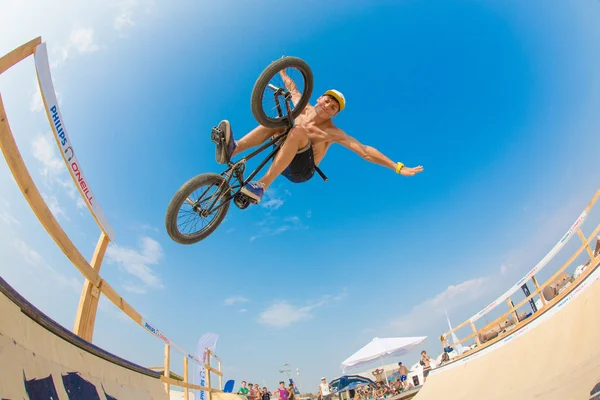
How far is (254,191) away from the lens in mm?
4449

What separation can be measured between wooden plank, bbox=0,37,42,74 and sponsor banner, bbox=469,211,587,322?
28.1 ft

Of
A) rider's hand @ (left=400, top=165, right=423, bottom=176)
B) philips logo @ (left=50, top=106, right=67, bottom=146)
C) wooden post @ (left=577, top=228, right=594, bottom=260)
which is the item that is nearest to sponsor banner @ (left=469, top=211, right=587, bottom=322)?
wooden post @ (left=577, top=228, right=594, bottom=260)

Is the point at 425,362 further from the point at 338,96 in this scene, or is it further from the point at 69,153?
the point at 69,153

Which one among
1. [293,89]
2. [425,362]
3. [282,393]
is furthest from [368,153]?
[425,362]

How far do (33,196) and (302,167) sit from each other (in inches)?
140

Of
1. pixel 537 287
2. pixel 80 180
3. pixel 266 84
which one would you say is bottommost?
pixel 537 287

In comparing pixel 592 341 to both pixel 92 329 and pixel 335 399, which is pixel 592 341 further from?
pixel 335 399

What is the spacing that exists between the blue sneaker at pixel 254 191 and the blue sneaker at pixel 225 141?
0.47m

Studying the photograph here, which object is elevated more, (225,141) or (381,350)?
(225,141)

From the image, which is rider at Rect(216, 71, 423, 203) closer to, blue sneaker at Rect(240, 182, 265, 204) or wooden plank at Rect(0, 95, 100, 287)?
blue sneaker at Rect(240, 182, 265, 204)

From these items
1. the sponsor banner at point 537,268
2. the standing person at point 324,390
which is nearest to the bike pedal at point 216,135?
the sponsor banner at point 537,268

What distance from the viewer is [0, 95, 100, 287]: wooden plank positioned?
1.92 metres

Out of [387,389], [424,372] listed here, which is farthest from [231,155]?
[387,389]

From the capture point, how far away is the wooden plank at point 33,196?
192 centimetres
